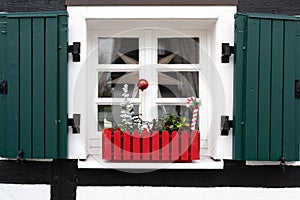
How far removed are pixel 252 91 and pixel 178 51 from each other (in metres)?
0.58

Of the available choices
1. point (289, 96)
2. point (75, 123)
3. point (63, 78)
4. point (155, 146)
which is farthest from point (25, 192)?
point (289, 96)

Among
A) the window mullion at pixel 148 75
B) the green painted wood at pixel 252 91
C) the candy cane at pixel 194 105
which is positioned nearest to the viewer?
the green painted wood at pixel 252 91

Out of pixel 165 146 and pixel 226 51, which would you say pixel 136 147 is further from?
pixel 226 51

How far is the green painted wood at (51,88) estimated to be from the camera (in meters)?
2.42

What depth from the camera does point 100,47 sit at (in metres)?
2.67

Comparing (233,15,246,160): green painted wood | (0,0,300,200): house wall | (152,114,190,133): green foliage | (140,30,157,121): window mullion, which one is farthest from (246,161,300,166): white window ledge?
(140,30,157,121): window mullion

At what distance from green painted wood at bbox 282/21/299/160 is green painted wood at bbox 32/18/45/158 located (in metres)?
1.47

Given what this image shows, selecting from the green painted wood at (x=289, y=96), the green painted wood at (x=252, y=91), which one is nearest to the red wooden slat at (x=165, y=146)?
the green painted wood at (x=252, y=91)

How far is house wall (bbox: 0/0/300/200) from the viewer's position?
2.53 metres

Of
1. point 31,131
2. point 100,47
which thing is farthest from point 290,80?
point 31,131

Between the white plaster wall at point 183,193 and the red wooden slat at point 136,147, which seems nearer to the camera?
the red wooden slat at point 136,147

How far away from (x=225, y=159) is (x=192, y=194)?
307mm

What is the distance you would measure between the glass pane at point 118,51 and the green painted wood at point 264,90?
81 cm

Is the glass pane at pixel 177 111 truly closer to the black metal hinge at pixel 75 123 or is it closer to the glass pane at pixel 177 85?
the glass pane at pixel 177 85
